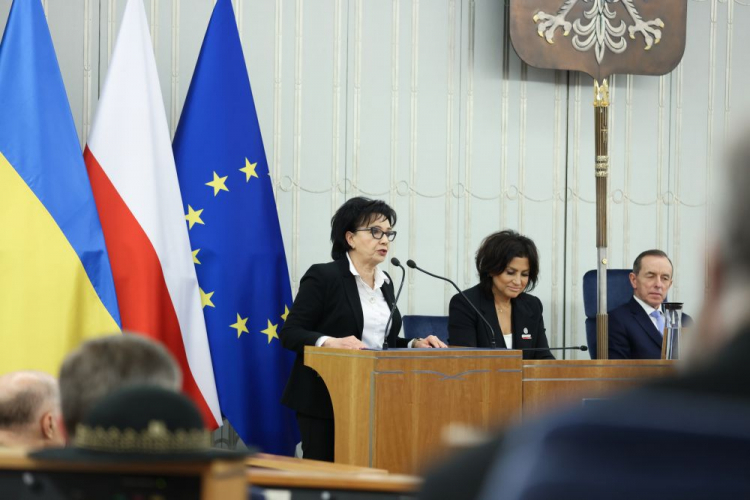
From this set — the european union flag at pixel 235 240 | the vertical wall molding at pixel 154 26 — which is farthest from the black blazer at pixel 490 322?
the vertical wall molding at pixel 154 26

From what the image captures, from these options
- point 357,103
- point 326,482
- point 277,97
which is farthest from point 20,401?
point 357,103

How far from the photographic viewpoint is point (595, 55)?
7.09 metres

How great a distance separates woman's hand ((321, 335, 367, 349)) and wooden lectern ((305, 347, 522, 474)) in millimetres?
50

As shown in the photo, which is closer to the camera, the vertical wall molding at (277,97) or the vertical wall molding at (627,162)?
the vertical wall molding at (277,97)

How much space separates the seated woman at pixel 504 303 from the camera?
5273 millimetres

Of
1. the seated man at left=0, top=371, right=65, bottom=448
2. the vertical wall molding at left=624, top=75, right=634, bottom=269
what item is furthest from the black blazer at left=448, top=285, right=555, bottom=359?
the seated man at left=0, top=371, right=65, bottom=448

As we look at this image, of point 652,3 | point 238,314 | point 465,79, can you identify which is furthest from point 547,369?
point 652,3

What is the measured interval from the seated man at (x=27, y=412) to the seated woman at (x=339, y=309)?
2196mm

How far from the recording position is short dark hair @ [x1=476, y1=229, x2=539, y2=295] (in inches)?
213

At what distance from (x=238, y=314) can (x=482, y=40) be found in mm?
2582

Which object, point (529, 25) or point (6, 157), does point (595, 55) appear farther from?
point (6, 157)

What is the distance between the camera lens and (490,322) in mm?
5320

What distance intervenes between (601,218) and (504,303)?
95cm

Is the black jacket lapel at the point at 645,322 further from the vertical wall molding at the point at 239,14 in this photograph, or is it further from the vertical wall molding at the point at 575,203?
the vertical wall molding at the point at 239,14
